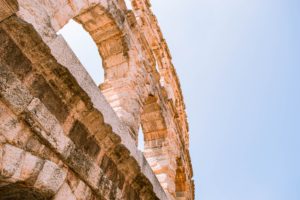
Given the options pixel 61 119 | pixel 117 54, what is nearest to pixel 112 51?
pixel 117 54

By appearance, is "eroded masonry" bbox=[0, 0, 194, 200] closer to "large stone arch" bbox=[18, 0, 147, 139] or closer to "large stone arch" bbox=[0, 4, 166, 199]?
"large stone arch" bbox=[0, 4, 166, 199]

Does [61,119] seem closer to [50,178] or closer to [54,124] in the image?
[54,124]

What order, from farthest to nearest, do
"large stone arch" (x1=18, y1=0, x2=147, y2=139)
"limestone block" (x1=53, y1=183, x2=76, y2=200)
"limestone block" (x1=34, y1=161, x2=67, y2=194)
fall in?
"large stone arch" (x1=18, y1=0, x2=147, y2=139) < "limestone block" (x1=53, y1=183, x2=76, y2=200) < "limestone block" (x1=34, y1=161, x2=67, y2=194)

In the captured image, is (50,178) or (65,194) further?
(65,194)

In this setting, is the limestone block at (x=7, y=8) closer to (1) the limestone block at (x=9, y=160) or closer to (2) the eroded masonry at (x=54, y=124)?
(2) the eroded masonry at (x=54, y=124)

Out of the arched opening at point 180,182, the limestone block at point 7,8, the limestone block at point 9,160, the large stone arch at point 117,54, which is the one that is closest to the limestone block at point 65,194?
the limestone block at point 9,160

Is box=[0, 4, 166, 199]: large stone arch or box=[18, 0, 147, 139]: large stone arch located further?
box=[18, 0, 147, 139]: large stone arch

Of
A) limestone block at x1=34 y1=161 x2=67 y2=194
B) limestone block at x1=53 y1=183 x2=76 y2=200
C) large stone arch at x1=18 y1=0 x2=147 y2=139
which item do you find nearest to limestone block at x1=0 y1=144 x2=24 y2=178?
limestone block at x1=34 y1=161 x2=67 y2=194

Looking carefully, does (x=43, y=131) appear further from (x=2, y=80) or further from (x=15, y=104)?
(x=2, y=80)

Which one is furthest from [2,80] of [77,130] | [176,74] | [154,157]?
[176,74]

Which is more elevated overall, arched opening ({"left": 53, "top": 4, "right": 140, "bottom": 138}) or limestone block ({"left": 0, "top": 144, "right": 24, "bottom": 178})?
arched opening ({"left": 53, "top": 4, "right": 140, "bottom": 138})

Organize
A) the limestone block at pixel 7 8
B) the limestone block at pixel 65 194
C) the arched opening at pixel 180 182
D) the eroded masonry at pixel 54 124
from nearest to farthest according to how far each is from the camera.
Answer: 1. the limestone block at pixel 7 8
2. the eroded masonry at pixel 54 124
3. the limestone block at pixel 65 194
4. the arched opening at pixel 180 182

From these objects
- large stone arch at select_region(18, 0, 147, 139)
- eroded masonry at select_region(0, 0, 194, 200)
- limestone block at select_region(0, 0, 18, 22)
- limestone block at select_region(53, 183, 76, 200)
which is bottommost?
limestone block at select_region(53, 183, 76, 200)

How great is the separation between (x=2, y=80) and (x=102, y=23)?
356 centimetres
